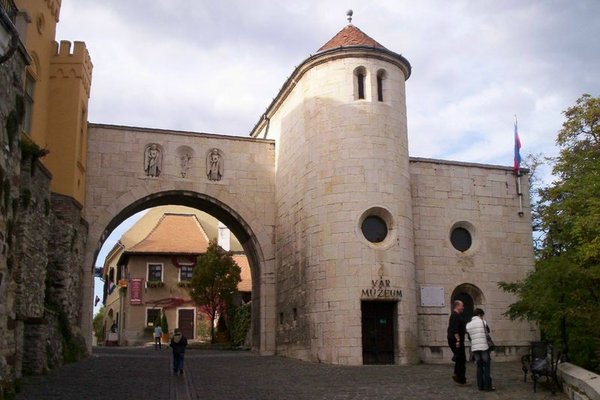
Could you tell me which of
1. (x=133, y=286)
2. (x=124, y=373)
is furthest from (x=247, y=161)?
(x=133, y=286)

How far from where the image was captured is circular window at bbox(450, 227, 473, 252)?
21.6 metres

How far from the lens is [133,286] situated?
3925 cm

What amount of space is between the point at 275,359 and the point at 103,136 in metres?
9.10

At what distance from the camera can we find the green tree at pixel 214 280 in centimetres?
3503

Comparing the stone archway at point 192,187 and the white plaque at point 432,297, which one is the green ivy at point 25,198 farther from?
the white plaque at point 432,297

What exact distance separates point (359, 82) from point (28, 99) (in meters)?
9.31

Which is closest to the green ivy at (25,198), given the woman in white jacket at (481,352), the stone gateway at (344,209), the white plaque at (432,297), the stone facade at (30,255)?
the stone facade at (30,255)

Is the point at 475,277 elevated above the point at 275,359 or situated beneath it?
elevated above

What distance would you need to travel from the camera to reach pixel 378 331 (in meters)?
18.3

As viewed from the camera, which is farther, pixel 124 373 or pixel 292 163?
pixel 292 163

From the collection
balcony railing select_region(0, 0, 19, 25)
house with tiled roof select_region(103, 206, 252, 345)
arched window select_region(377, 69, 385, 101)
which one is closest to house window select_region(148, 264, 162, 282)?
house with tiled roof select_region(103, 206, 252, 345)

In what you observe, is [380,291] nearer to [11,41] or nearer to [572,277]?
[572,277]

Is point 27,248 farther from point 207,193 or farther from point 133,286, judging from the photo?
point 133,286

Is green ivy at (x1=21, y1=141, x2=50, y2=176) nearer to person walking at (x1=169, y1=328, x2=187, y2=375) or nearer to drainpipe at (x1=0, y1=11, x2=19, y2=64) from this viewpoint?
drainpipe at (x1=0, y1=11, x2=19, y2=64)
